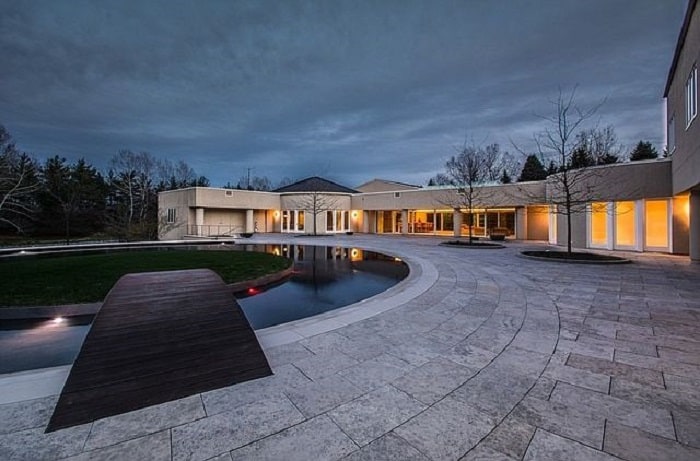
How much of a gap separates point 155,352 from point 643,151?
47880mm

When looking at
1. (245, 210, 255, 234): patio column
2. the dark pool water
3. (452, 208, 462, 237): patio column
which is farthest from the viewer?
(245, 210, 255, 234): patio column

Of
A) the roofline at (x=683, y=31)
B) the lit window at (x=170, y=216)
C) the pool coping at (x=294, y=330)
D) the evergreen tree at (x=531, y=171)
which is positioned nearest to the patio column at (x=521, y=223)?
the roofline at (x=683, y=31)

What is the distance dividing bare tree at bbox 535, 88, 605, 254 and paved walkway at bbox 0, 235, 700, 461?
1004 centimetres

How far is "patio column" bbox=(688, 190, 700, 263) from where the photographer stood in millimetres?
11605

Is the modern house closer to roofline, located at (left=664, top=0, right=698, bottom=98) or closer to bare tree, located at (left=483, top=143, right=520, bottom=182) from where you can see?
roofline, located at (left=664, top=0, right=698, bottom=98)

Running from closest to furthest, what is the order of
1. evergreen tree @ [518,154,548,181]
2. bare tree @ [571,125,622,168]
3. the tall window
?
the tall window
bare tree @ [571,125,622,168]
evergreen tree @ [518,154,548,181]

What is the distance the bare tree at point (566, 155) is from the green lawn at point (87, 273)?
12.7 metres

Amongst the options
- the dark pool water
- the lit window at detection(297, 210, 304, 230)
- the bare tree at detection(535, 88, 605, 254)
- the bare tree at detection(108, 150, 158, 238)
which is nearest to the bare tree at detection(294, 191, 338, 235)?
the lit window at detection(297, 210, 304, 230)

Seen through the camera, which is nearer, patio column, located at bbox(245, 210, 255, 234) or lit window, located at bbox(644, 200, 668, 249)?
lit window, located at bbox(644, 200, 668, 249)

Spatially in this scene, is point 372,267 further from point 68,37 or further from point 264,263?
point 68,37

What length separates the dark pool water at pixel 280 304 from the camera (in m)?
4.82

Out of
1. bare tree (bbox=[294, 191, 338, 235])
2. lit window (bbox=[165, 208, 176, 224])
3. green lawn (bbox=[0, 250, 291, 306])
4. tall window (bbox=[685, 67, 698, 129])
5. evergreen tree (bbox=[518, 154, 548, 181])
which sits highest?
evergreen tree (bbox=[518, 154, 548, 181])

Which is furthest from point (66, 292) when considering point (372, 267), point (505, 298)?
point (505, 298)

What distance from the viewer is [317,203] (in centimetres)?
3192
